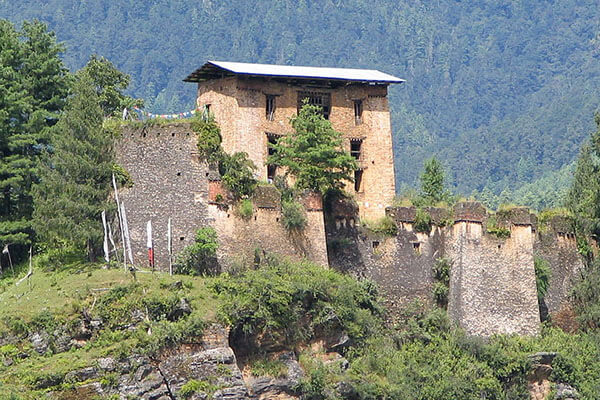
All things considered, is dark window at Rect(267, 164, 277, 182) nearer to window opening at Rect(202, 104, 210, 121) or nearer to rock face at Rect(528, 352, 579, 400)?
window opening at Rect(202, 104, 210, 121)

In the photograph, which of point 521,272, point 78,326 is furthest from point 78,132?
point 521,272

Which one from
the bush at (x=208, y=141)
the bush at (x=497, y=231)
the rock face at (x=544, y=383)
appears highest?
the bush at (x=208, y=141)

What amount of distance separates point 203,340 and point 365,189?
17276 mm

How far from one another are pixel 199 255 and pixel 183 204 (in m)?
2.59

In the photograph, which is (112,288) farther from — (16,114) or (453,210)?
(453,210)

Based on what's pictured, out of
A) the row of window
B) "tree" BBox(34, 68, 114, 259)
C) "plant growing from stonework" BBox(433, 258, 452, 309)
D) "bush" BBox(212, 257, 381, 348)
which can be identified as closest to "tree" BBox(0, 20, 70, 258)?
"tree" BBox(34, 68, 114, 259)

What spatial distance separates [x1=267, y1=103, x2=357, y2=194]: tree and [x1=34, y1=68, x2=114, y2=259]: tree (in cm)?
867

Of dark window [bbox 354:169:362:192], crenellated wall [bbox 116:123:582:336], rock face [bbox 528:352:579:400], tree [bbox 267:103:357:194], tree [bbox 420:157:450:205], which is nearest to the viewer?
crenellated wall [bbox 116:123:582:336]

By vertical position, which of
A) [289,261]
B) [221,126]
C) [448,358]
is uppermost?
[221,126]

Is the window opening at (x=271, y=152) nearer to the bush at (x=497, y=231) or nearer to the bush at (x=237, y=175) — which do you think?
the bush at (x=237, y=175)

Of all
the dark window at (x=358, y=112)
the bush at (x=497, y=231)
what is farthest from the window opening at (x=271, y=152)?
the bush at (x=497, y=231)

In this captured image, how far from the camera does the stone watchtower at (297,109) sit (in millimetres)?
69875

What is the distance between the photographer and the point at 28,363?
5566 centimetres

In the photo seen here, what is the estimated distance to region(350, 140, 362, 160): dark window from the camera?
240 feet
